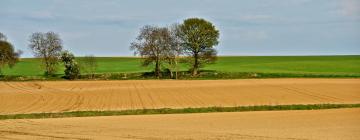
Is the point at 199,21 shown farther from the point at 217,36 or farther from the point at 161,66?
the point at 161,66

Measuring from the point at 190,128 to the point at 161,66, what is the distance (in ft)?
195

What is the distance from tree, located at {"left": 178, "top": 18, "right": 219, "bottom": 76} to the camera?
7656 centimetres

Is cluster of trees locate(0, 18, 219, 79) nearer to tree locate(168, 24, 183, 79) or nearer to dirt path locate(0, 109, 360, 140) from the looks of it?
tree locate(168, 24, 183, 79)

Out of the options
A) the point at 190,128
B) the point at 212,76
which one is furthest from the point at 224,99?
the point at 212,76

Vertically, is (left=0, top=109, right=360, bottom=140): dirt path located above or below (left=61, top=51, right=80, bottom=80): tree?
below

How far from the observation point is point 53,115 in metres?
24.8

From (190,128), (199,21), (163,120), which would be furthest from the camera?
(199,21)

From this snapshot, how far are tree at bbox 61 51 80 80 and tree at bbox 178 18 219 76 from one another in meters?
16.5

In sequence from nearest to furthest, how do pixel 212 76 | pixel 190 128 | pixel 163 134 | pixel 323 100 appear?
1. pixel 163 134
2. pixel 190 128
3. pixel 323 100
4. pixel 212 76

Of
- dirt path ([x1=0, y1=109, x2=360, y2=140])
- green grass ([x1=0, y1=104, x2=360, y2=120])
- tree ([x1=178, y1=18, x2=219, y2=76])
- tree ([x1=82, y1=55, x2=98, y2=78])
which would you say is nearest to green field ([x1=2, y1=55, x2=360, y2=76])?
tree ([x1=82, y1=55, x2=98, y2=78])

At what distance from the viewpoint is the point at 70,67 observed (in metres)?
75.8

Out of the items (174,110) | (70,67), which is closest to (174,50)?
(70,67)

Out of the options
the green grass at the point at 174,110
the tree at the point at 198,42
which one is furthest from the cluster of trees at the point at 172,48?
the green grass at the point at 174,110

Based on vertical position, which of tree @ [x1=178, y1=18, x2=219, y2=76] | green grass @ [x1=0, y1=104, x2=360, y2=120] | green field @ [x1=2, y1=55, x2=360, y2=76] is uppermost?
tree @ [x1=178, y1=18, x2=219, y2=76]
